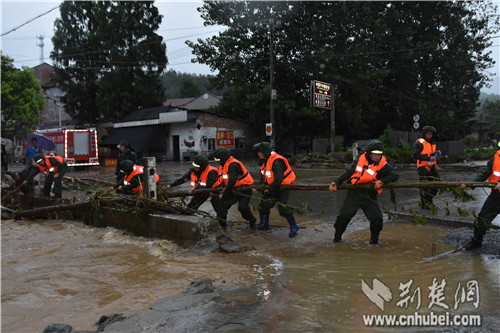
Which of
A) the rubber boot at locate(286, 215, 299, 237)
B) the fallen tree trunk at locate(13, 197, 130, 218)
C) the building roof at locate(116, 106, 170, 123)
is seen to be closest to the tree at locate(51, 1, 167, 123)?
the building roof at locate(116, 106, 170, 123)

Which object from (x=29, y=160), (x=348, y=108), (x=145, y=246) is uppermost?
(x=348, y=108)

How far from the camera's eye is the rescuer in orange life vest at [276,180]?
689cm

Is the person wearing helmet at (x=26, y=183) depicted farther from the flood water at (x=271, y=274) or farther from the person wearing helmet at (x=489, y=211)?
the person wearing helmet at (x=489, y=211)

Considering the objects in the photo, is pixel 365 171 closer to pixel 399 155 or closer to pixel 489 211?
pixel 489 211

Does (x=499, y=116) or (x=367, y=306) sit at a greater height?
(x=499, y=116)

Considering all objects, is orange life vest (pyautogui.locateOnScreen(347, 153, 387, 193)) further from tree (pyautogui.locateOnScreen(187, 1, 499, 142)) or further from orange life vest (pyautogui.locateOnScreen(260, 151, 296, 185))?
tree (pyautogui.locateOnScreen(187, 1, 499, 142))

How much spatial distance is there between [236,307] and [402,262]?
2.67 m

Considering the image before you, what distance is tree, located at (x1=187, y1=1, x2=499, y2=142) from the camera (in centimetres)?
2803

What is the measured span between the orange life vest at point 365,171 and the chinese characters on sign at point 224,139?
24.4 metres

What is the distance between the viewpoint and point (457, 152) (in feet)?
69.3

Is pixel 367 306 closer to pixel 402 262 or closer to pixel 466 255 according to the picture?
pixel 402 262

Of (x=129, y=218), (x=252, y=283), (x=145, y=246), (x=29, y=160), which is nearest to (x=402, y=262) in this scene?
(x=252, y=283)

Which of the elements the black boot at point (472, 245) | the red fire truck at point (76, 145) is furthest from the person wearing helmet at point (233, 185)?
the red fire truck at point (76, 145)

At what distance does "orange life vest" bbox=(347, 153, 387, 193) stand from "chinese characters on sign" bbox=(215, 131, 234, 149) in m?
24.4
